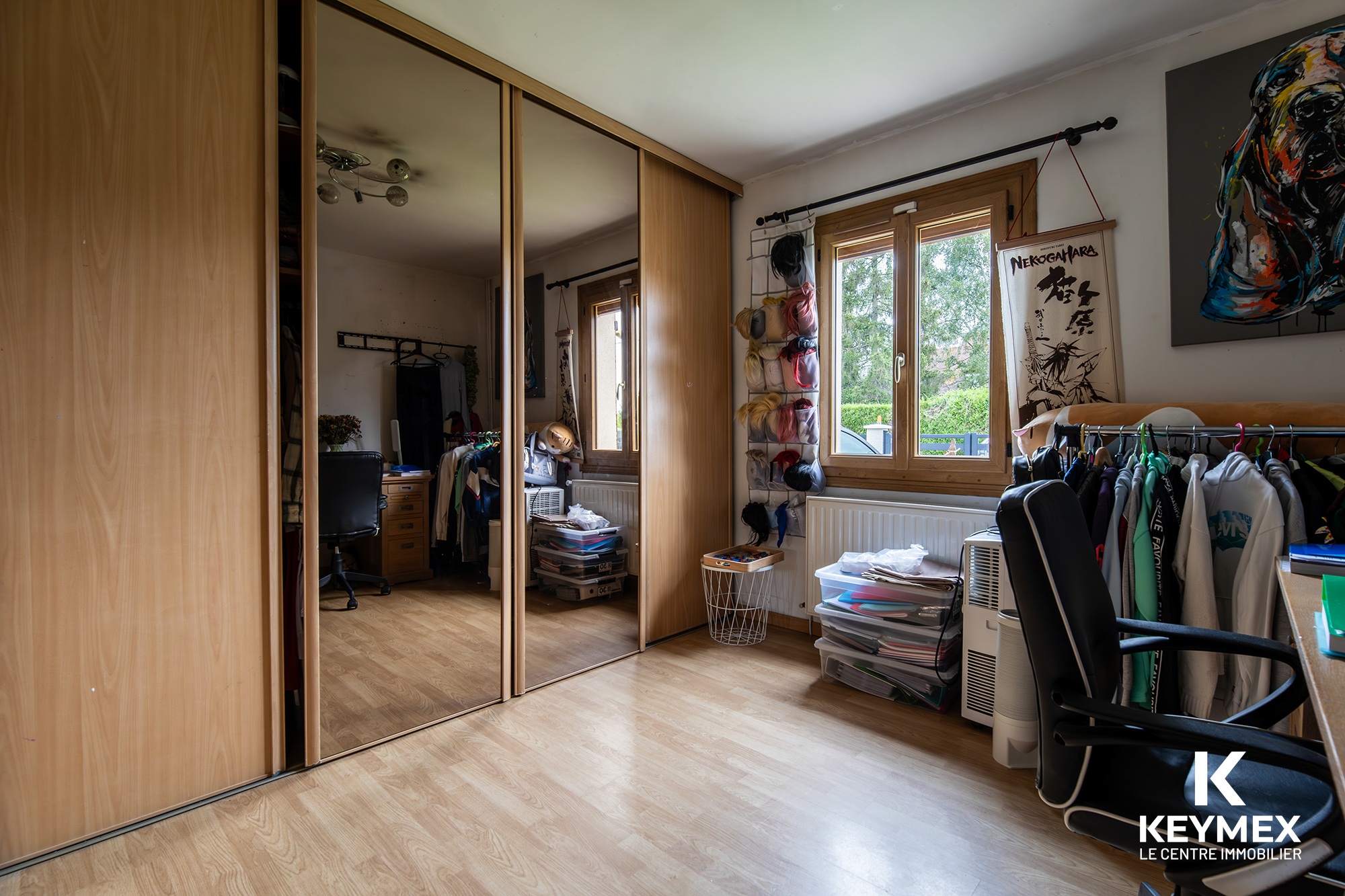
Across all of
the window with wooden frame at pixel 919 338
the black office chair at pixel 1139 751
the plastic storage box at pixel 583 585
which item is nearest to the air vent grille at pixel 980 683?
the window with wooden frame at pixel 919 338

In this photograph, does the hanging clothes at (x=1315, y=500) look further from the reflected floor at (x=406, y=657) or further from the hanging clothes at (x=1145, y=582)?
the reflected floor at (x=406, y=657)

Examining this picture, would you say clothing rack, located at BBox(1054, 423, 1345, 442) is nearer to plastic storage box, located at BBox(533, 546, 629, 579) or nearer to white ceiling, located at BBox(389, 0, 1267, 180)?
white ceiling, located at BBox(389, 0, 1267, 180)

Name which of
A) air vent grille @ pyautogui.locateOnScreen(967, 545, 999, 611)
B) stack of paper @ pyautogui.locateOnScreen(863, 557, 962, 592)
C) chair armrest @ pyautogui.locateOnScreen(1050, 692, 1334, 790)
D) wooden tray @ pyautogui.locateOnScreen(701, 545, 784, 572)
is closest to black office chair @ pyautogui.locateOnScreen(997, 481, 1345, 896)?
chair armrest @ pyautogui.locateOnScreen(1050, 692, 1334, 790)

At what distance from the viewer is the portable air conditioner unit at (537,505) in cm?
279

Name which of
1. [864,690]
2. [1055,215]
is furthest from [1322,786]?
[1055,215]

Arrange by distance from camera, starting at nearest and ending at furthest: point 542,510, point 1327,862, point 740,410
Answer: point 1327,862
point 542,510
point 740,410

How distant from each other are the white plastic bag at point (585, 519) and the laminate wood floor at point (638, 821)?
2.96 feet

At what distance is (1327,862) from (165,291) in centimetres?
287

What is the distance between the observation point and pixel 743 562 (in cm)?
330

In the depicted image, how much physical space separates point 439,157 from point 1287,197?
124 inches

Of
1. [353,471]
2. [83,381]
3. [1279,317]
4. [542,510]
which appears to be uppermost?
[1279,317]

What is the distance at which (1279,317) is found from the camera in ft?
7.22

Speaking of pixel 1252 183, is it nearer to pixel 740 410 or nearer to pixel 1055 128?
pixel 1055 128

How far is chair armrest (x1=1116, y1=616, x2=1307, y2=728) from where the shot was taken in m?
1.24
